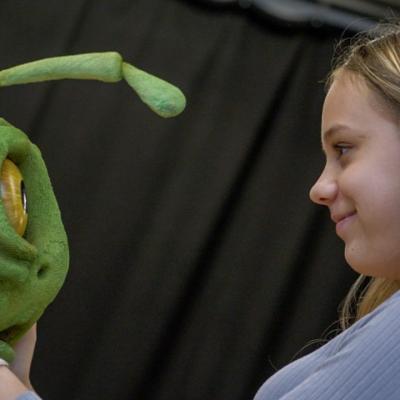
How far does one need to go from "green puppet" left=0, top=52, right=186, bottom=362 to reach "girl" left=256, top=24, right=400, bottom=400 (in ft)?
0.66

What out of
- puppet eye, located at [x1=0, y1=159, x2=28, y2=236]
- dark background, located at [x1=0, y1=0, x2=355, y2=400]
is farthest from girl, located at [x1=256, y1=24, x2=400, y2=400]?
dark background, located at [x1=0, y1=0, x2=355, y2=400]

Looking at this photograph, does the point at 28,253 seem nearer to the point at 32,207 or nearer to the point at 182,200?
the point at 32,207

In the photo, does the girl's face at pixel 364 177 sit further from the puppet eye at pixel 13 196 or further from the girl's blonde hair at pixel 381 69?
the puppet eye at pixel 13 196

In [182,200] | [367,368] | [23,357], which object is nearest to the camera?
[367,368]

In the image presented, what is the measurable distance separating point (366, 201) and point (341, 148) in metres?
0.08

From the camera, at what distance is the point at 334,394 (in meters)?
0.70

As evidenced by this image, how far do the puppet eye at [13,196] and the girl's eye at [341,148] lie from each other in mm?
347

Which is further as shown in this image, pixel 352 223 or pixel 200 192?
pixel 200 192

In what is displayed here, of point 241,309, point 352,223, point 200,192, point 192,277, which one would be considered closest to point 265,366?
point 241,309

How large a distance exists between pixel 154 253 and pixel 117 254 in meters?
0.09

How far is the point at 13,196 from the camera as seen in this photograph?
2.42 ft

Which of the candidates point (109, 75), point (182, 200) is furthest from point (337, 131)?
point (182, 200)

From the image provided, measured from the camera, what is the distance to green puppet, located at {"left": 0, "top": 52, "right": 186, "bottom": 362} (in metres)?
0.72

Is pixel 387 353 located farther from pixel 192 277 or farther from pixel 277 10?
pixel 277 10
